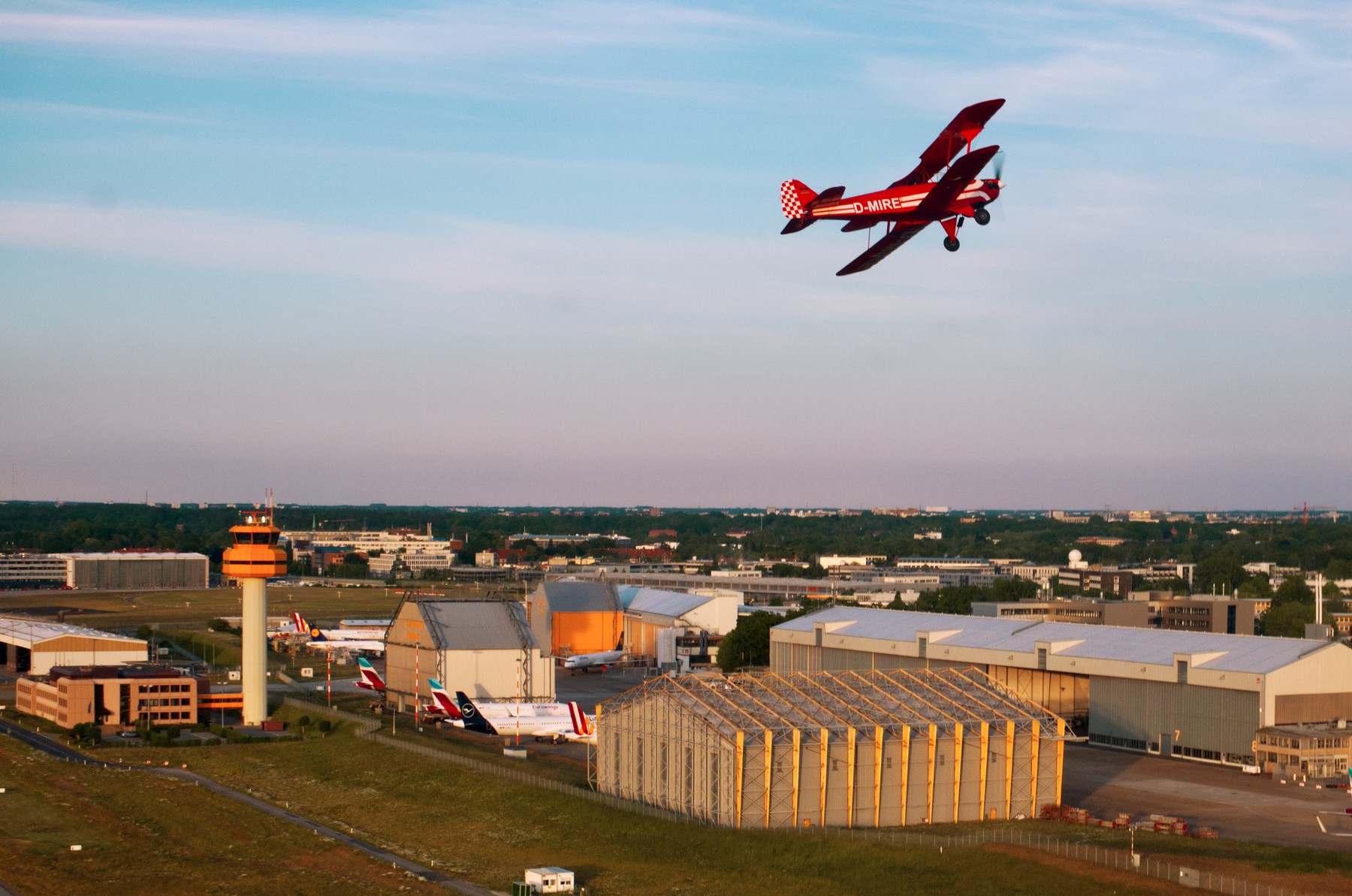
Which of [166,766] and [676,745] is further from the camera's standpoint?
[166,766]

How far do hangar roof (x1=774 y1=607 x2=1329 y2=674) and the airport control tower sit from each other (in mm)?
41198

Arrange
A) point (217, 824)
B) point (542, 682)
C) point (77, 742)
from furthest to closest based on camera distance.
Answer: point (542, 682) → point (77, 742) → point (217, 824)

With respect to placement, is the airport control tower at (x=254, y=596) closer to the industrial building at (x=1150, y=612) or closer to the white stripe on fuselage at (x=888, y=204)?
the white stripe on fuselage at (x=888, y=204)

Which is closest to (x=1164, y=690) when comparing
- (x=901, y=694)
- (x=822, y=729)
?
(x=901, y=694)

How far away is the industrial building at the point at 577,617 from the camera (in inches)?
5527

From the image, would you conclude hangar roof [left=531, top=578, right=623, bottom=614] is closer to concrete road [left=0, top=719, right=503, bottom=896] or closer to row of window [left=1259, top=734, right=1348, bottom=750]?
concrete road [left=0, top=719, right=503, bottom=896]

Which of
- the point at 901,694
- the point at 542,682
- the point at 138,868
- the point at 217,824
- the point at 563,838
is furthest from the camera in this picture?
the point at 542,682

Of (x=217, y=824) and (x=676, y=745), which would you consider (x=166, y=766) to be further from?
(x=676, y=745)

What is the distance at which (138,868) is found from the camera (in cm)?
5831

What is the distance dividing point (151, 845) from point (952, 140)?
4590 centimetres

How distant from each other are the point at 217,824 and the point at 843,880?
30763 mm

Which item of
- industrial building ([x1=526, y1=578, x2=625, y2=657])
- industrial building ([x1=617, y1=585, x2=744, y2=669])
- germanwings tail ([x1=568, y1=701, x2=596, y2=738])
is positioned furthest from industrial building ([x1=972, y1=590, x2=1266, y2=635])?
germanwings tail ([x1=568, y1=701, x2=596, y2=738])

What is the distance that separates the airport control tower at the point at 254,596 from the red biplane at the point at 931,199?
6016 cm

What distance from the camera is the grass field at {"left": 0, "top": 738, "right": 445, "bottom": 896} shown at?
182 ft
